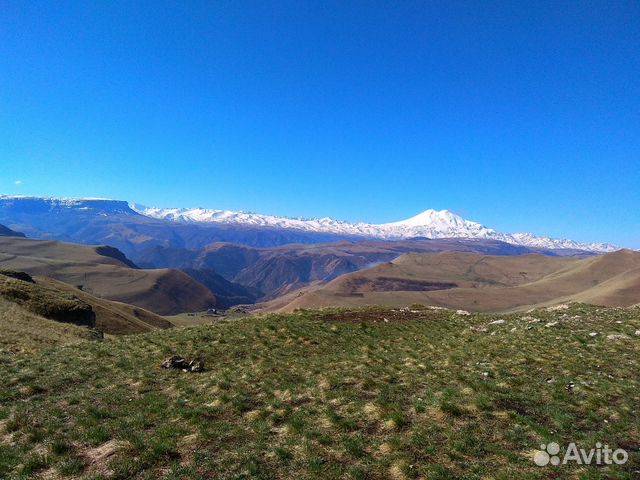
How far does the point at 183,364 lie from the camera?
22891 millimetres

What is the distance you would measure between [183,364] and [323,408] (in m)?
11.2

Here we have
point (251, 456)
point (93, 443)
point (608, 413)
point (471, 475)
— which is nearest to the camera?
point (471, 475)

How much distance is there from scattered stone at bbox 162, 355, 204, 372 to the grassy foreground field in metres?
0.75

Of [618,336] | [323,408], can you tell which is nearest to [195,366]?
[323,408]

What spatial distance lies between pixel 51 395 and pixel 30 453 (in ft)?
21.4

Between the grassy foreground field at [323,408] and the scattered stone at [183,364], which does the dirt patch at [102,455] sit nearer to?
the grassy foreground field at [323,408]

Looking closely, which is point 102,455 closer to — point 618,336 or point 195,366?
point 195,366

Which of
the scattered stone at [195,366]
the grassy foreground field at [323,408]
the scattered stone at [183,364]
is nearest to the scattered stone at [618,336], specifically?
the grassy foreground field at [323,408]

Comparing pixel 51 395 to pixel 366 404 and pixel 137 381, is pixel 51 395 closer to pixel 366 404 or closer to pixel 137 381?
pixel 137 381

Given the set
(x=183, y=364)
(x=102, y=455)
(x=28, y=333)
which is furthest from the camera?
(x=28, y=333)

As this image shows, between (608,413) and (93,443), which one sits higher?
(608,413)

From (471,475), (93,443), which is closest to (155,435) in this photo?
(93,443)

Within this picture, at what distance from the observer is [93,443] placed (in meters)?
13.2

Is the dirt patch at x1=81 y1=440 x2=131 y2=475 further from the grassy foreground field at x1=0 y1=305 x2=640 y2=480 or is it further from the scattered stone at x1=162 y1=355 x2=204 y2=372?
Result: the scattered stone at x1=162 y1=355 x2=204 y2=372
